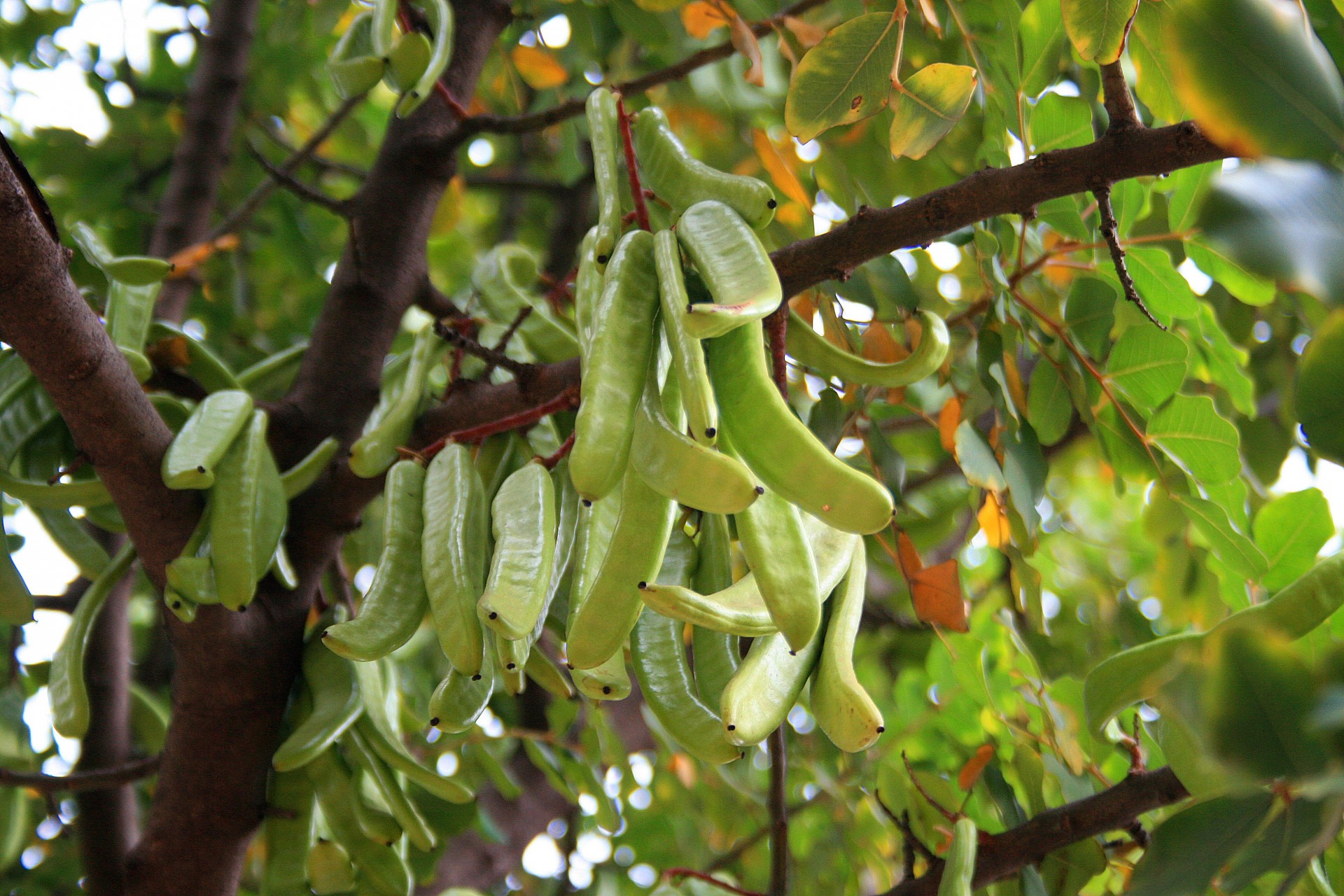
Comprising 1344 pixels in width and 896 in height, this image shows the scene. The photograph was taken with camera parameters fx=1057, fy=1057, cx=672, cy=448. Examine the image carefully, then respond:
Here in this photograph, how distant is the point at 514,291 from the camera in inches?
59.1

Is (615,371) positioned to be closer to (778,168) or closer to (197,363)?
(778,168)

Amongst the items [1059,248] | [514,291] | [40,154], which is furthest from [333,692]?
[40,154]

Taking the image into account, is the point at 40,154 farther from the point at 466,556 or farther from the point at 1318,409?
the point at 1318,409

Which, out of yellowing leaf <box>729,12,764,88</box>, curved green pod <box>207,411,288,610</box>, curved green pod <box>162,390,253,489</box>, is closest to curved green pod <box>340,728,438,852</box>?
curved green pod <box>207,411,288,610</box>

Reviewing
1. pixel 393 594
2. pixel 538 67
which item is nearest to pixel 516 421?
pixel 393 594

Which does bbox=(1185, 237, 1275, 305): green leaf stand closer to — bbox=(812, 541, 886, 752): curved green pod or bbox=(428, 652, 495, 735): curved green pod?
bbox=(812, 541, 886, 752): curved green pod

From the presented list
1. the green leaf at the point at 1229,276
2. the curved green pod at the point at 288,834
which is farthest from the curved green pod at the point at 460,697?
the green leaf at the point at 1229,276

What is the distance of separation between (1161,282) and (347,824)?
1230 millimetres

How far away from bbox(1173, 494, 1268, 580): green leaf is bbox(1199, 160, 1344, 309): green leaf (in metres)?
0.83

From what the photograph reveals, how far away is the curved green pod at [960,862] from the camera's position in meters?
1.05

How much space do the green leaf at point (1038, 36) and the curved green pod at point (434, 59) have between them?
2.39 feet

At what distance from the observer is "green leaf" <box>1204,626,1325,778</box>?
417 mm

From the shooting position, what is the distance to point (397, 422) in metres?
1.29

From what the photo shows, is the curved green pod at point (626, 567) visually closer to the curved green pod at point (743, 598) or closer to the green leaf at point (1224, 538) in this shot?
the curved green pod at point (743, 598)
